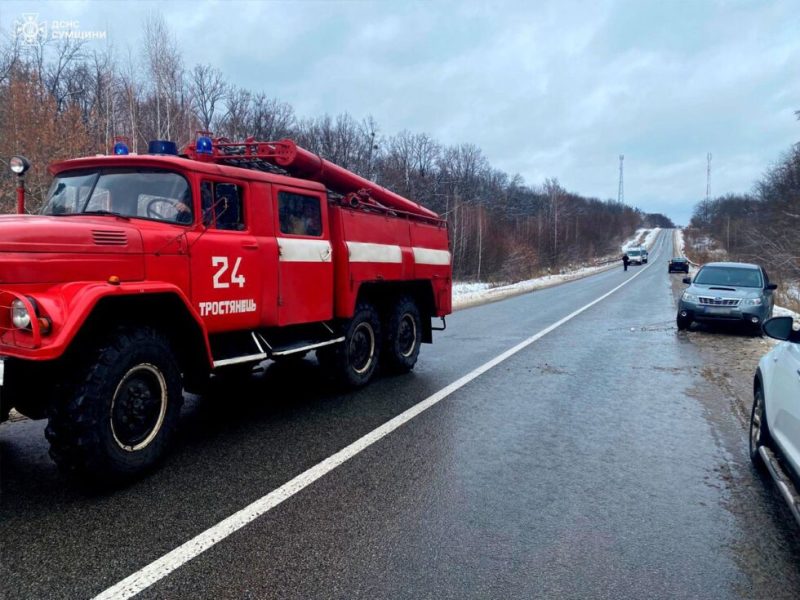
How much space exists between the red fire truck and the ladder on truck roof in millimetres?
21

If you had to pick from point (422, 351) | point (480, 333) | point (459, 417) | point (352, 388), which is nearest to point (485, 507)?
point (459, 417)

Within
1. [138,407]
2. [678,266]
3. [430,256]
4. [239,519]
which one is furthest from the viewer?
[678,266]

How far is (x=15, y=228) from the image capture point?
367 cm

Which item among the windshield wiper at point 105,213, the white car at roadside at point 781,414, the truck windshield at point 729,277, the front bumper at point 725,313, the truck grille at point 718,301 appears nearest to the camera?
the white car at roadside at point 781,414

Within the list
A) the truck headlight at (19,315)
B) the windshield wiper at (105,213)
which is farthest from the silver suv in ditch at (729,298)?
the truck headlight at (19,315)

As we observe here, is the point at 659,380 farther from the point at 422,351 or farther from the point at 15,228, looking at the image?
the point at 15,228

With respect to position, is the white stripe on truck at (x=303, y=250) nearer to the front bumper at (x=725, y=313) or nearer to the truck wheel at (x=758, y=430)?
the truck wheel at (x=758, y=430)

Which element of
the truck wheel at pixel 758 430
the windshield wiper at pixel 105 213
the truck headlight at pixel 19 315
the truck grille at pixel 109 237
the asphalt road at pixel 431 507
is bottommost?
the asphalt road at pixel 431 507

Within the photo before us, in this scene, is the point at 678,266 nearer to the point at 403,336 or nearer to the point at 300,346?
the point at 403,336

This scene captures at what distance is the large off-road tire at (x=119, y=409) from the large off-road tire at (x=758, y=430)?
445cm

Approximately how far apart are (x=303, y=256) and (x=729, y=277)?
12.2 meters

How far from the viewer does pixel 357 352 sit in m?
7.24

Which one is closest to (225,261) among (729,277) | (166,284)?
(166,284)

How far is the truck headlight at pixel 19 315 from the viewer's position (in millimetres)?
3605
